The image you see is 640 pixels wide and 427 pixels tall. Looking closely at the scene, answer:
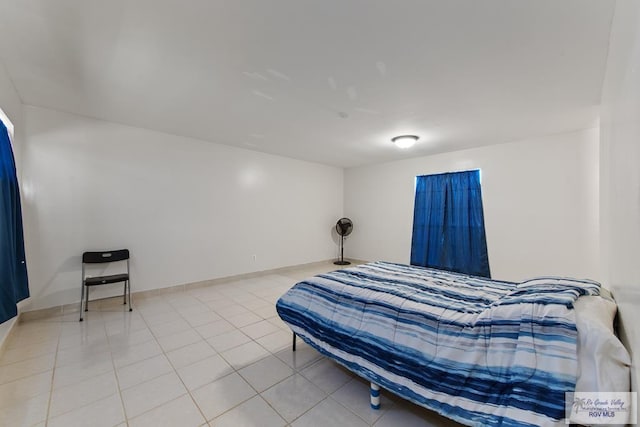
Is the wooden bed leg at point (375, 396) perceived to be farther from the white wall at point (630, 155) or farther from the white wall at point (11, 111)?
the white wall at point (11, 111)

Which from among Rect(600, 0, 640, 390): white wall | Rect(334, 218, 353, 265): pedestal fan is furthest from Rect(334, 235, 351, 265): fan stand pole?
Rect(600, 0, 640, 390): white wall

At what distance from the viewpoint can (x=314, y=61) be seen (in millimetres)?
2041

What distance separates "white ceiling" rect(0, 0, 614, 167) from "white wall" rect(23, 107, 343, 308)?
44 cm

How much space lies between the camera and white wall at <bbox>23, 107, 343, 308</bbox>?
303cm

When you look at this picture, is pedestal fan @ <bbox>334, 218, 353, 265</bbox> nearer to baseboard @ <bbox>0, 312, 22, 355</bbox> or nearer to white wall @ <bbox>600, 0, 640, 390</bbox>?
white wall @ <bbox>600, 0, 640, 390</bbox>

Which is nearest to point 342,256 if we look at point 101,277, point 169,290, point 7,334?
point 169,290

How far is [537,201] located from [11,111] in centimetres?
661

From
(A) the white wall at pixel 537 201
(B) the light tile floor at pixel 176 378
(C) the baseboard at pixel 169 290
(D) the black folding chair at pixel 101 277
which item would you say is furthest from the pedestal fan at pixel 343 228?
(D) the black folding chair at pixel 101 277

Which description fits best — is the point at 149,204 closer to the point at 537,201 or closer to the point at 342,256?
the point at 342,256

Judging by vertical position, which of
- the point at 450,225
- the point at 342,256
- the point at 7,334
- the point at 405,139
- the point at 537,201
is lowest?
the point at 342,256

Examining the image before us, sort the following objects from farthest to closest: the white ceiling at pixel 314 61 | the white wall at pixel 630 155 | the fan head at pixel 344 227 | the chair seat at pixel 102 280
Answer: the fan head at pixel 344 227, the chair seat at pixel 102 280, the white ceiling at pixel 314 61, the white wall at pixel 630 155

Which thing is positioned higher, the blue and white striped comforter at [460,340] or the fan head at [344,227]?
the fan head at [344,227]

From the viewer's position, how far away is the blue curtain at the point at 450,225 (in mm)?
4418

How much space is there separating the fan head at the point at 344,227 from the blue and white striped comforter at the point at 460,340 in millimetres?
4073
